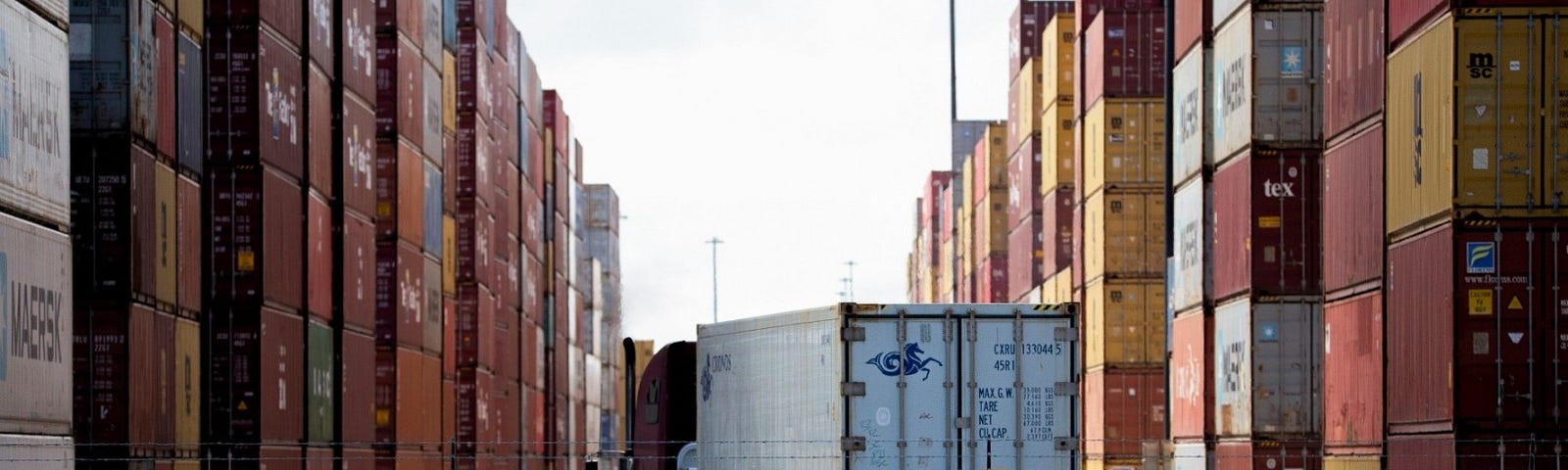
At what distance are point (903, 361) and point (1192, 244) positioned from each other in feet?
51.2

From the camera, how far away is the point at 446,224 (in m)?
51.5

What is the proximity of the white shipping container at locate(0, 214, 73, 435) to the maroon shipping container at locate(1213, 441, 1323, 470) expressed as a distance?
16.5 metres

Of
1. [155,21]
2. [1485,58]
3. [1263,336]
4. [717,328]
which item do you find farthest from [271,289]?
[1485,58]

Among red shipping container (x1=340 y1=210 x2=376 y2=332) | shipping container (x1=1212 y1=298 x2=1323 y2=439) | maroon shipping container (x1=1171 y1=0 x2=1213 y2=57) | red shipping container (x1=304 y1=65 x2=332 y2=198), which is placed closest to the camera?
shipping container (x1=1212 y1=298 x2=1323 y2=439)

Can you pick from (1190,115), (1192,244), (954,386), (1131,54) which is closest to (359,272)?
(1192,244)

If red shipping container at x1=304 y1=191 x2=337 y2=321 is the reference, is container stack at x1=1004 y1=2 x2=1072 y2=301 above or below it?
above

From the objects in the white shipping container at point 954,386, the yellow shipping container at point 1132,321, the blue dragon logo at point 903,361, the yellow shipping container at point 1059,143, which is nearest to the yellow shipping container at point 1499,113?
the white shipping container at point 954,386

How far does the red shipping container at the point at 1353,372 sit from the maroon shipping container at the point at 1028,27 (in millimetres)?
31623

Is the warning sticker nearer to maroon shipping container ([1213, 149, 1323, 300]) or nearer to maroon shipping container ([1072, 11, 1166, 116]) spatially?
maroon shipping container ([1213, 149, 1323, 300])

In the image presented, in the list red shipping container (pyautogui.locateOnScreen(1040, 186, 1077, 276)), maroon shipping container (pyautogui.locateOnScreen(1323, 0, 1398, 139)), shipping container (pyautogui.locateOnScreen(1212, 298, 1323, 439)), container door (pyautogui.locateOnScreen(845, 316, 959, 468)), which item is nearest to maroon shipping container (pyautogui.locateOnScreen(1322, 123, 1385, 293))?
maroon shipping container (pyautogui.locateOnScreen(1323, 0, 1398, 139))

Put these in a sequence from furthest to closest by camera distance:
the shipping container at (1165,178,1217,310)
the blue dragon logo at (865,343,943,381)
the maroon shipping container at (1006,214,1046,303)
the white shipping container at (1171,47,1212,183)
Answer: the maroon shipping container at (1006,214,1046,303), the white shipping container at (1171,47,1212,183), the shipping container at (1165,178,1217,310), the blue dragon logo at (865,343,943,381)

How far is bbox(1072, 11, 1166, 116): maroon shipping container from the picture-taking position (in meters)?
47.7

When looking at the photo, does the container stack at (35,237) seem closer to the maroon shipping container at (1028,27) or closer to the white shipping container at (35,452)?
the white shipping container at (35,452)

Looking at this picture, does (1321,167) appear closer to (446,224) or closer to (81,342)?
(81,342)
